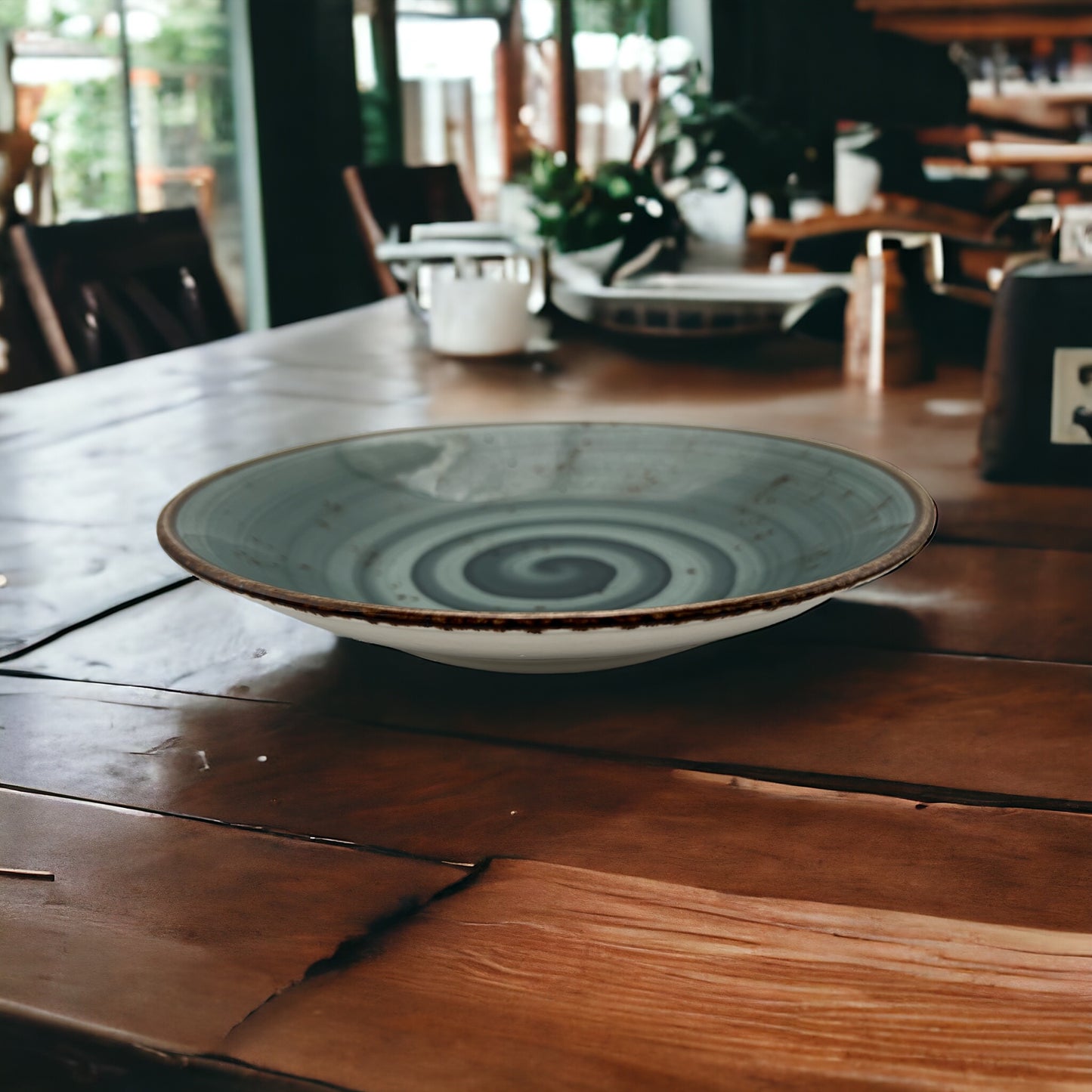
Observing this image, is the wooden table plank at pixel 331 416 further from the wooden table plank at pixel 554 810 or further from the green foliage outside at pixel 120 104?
the green foliage outside at pixel 120 104

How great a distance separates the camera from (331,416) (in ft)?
3.46

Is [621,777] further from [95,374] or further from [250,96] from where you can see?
[250,96]

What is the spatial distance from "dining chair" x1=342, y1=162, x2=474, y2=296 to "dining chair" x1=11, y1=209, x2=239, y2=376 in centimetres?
44

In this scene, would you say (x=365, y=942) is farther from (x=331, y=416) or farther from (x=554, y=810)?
(x=331, y=416)

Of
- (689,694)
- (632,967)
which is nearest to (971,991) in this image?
(632,967)

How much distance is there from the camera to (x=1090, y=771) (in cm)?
44

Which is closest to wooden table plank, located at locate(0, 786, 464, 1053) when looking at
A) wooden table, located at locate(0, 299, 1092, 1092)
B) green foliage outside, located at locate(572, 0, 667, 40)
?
wooden table, located at locate(0, 299, 1092, 1092)

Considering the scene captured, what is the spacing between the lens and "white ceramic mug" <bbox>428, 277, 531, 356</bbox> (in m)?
1.25

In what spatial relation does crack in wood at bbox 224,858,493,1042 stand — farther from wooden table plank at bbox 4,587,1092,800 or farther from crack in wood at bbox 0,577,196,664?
crack in wood at bbox 0,577,196,664

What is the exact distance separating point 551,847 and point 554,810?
0.08ft

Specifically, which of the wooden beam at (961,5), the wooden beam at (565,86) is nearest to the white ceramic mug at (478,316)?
the wooden beam at (961,5)

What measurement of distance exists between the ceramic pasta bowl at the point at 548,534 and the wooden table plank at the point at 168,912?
90mm

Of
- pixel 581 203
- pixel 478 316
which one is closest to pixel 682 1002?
→ pixel 478 316

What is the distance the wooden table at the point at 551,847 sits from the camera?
307 mm
